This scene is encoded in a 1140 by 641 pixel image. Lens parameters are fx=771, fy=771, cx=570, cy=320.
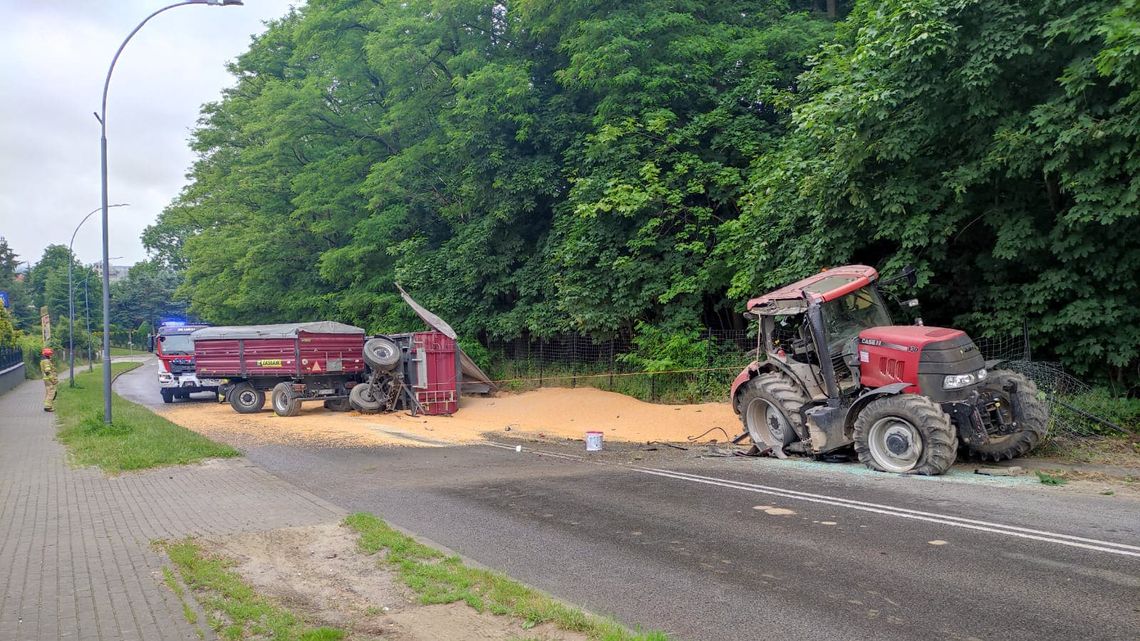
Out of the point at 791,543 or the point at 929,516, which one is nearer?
the point at 791,543

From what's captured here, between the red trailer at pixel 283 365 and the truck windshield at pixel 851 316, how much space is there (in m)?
14.7

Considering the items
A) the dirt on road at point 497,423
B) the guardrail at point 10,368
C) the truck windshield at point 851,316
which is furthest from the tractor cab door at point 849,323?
the guardrail at point 10,368

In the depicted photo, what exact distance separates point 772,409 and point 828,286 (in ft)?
6.68

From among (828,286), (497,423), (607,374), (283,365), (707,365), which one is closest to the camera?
(828,286)

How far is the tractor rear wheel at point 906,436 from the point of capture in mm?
9383

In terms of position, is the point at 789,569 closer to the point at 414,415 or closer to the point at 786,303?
the point at 786,303

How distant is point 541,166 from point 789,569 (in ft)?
61.0

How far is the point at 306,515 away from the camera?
8.51m

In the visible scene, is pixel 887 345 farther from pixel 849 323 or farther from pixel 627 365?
pixel 627 365

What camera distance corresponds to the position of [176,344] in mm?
28609

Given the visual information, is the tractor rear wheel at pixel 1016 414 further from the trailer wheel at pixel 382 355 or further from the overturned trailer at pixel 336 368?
the trailer wheel at pixel 382 355

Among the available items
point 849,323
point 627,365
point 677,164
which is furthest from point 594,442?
point 677,164

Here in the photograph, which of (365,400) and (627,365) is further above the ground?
(627,365)

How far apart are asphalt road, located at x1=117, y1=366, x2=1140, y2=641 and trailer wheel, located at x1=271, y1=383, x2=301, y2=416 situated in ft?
33.4
